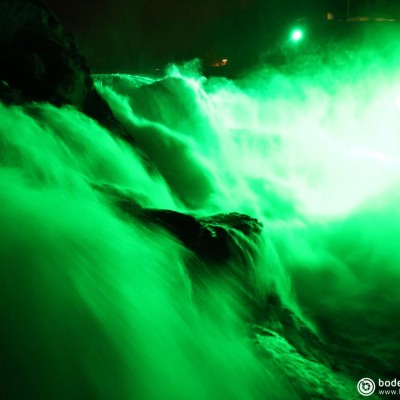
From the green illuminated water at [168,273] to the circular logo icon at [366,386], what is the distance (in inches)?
3.6

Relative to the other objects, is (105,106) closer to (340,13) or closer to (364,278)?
(364,278)

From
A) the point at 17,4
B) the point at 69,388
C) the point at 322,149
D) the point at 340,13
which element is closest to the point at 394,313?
the point at 69,388

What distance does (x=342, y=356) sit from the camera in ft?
17.9

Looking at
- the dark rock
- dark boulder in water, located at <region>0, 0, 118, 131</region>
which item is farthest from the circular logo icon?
dark boulder in water, located at <region>0, 0, 118, 131</region>

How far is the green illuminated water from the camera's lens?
128 inches

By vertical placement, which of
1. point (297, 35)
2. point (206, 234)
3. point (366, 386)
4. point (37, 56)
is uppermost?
point (297, 35)

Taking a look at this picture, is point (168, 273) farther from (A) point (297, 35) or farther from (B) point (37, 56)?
(A) point (297, 35)

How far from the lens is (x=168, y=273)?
15.8 ft

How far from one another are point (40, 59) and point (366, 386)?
790 centimetres

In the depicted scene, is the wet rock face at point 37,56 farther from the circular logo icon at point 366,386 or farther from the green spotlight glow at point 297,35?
the green spotlight glow at point 297,35

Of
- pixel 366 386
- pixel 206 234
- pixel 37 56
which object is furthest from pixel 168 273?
pixel 37 56

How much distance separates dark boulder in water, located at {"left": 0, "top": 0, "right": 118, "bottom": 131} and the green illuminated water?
0.63m

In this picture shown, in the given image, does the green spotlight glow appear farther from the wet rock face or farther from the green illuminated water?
the wet rock face

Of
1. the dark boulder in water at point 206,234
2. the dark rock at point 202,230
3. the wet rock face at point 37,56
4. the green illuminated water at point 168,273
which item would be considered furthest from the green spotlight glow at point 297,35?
the dark boulder in water at point 206,234
